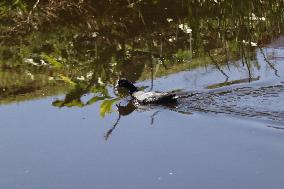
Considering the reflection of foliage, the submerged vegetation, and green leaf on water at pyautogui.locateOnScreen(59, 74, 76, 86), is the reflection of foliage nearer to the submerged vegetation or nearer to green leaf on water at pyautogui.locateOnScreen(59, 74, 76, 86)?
the submerged vegetation

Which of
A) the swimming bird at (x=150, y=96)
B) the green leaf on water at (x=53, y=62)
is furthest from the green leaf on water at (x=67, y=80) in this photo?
the swimming bird at (x=150, y=96)

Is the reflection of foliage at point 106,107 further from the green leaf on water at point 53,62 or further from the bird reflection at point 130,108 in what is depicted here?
the green leaf on water at point 53,62

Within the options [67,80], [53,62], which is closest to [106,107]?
[67,80]

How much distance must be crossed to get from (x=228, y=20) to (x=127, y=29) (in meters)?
1.54

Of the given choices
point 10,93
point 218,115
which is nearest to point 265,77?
point 218,115

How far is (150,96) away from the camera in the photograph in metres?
5.87

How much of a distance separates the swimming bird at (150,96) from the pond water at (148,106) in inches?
2.8

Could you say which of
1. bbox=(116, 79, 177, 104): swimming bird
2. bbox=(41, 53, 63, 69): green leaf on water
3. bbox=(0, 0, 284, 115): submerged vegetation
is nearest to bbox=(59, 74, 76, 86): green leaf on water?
bbox=(0, 0, 284, 115): submerged vegetation

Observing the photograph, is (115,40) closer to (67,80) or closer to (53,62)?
(53,62)

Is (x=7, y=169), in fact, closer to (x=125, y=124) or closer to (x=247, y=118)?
(x=125, y=124)

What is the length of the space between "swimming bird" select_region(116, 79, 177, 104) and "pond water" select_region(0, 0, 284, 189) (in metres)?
0.07

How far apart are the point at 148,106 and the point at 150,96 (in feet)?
0.33

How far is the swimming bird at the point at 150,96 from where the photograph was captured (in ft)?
18.9

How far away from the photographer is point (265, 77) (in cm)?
638
